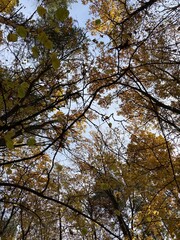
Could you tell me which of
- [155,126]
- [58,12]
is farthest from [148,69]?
[58,12]

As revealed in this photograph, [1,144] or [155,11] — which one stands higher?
[155,11]

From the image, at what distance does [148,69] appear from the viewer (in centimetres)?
496

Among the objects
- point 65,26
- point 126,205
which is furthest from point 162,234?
point 65,26

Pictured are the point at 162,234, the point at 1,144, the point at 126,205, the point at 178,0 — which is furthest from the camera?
the point at 126,205

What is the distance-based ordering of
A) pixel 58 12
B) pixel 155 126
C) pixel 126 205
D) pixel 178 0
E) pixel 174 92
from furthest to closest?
pixel 126 205 → pixel 155 126 → pixel 174 92 → pixel 178 0 → pixel 58 12

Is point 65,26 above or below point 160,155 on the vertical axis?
above

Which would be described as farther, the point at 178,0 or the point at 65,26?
the point at 65,26

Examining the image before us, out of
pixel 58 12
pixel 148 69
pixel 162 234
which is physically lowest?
pixel 58 12

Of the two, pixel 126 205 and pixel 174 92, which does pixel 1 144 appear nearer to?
pixel 174 92

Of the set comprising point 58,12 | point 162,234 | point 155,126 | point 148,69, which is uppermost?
point 148,69

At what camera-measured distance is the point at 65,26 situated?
5.18 meters

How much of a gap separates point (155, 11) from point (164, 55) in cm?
90

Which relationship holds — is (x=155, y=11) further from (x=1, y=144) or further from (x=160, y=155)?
(x=1, y=144)

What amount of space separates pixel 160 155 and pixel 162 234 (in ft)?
17.5
